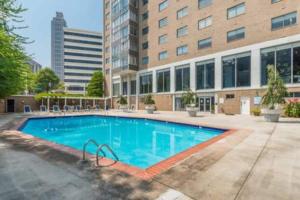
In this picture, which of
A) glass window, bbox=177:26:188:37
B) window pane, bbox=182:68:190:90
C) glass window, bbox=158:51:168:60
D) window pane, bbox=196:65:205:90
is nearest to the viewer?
window pane, bbox=196:65:205:90

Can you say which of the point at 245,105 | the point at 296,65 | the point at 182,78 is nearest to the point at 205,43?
the point at 182,78

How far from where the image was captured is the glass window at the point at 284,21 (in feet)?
50.4

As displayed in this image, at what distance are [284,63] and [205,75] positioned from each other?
7.91 meters

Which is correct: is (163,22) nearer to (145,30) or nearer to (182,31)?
(145,30)

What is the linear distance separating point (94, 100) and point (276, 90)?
27.9 metres

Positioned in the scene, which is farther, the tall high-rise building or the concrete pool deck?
the tall high-rise building

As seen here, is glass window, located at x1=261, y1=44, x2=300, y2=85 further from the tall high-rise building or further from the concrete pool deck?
the tall high-rise building

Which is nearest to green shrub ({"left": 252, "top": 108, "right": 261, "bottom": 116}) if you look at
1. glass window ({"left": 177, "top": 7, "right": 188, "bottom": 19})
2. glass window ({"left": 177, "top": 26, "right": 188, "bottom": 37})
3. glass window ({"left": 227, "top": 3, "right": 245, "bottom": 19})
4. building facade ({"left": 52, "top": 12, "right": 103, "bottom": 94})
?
glass window ({"left": 227, "top": 3, "right": 245, "bottom": 19})

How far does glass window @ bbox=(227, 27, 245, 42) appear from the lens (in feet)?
60.6

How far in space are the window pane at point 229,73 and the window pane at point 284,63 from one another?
13.5 ft

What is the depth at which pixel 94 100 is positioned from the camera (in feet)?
105

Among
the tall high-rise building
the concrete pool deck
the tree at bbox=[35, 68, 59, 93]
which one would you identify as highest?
the tall high-rise building

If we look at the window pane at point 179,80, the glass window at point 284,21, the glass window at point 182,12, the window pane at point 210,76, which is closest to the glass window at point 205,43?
the window pane at point 210,76

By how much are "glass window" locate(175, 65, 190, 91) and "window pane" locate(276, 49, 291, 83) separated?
9.98 m
